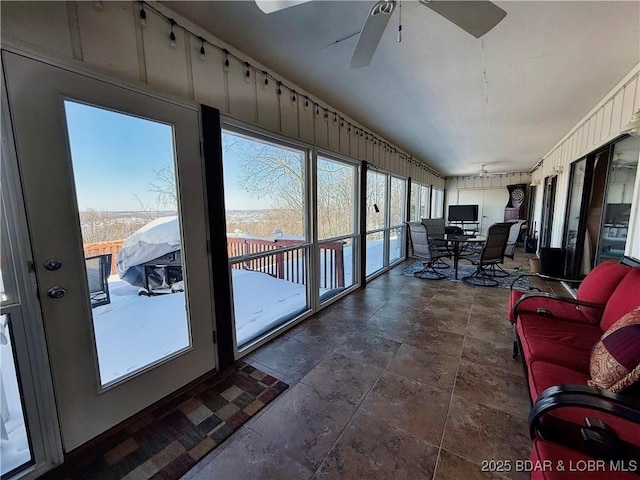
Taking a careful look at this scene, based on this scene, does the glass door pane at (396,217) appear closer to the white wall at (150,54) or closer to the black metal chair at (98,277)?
the white wall at (150,54)

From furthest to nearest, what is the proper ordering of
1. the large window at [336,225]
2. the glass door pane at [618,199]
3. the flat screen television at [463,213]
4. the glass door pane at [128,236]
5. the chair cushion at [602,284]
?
the flat screen television at [463,213], the large window at [336,225], the glass door pane at [618,199], the chair cushion at [602,284], the glass door pane at [128,236]

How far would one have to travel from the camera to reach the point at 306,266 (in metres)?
3.17

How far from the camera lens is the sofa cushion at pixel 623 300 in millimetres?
1555

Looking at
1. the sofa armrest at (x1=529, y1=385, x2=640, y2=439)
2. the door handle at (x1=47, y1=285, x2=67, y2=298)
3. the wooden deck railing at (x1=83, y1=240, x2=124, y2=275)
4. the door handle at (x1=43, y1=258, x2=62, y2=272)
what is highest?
the wooden deck railing at (x1=83, y1=240, x2=124, y2=275)

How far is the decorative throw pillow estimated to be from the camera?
1043 mm

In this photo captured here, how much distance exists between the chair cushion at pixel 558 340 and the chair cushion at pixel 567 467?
603 millimetres

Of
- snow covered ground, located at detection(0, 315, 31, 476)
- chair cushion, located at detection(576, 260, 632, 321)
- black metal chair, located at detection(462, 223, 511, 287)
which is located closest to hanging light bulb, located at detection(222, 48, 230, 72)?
snow covered ground, located at detection(0, 315, 31, 476)

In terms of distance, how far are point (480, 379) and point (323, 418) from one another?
1.22 m

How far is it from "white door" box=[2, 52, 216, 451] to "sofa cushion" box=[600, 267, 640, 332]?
2.67 metres

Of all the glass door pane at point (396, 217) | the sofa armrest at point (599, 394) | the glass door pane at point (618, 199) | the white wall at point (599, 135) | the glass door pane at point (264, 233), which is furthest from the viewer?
the glass door pane at point (396, 217)

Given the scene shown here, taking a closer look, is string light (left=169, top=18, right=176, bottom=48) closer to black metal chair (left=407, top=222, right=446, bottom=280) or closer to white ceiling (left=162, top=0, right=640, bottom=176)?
white ceiling (left=162, top=0, right=640, bottom=176)

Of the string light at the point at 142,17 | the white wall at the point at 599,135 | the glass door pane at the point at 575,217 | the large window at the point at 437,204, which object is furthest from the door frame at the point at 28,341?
the large window at the point at 437,204

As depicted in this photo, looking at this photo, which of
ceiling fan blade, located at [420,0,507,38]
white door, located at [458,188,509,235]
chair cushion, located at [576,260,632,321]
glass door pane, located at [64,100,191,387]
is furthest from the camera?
white door, located at [458,188,509,235]

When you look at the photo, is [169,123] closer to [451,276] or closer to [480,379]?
[480,379]
